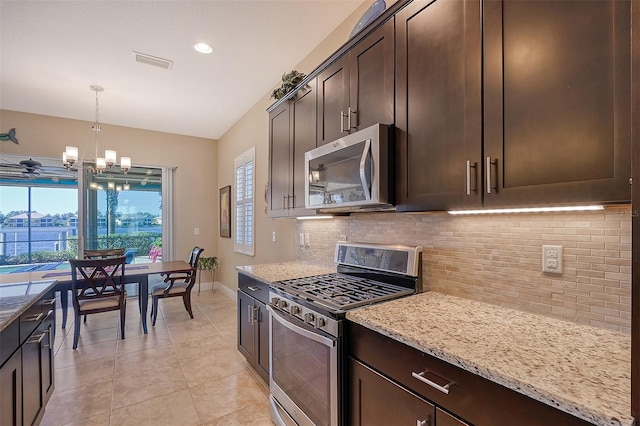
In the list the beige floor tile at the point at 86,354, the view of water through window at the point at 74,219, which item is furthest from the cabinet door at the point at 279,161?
the view of water through window at the point at 74,219

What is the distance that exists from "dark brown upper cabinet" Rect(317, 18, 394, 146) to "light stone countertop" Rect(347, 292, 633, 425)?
0.99 metres

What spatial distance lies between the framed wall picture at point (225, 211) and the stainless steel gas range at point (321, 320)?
3.52 metres

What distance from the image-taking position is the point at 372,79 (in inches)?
66.2

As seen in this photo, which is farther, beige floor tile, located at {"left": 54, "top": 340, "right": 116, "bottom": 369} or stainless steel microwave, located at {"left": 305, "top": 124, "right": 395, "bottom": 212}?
beige floor tile, located at {"left": 54, "top": 340, "right": 116, "bottom": 369}

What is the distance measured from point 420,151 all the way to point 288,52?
2205 mm

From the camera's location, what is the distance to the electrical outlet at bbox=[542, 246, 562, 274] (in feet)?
3.93

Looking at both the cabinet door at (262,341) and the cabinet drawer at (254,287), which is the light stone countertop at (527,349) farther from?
the cabinet door at (262,341)

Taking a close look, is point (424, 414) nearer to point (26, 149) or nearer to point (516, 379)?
point (516, 379)

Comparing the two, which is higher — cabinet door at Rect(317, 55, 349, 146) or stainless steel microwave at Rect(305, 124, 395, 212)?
cabinet door at Rect(317, 55, 349, 146)

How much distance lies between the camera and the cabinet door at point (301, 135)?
7.29 ft

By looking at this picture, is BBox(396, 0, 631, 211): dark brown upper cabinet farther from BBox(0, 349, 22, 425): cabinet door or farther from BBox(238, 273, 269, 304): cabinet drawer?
BBox(0, 349, 22, 425): cabinet door

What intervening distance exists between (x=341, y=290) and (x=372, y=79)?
1230mm

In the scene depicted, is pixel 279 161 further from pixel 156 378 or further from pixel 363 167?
pixel 156 378

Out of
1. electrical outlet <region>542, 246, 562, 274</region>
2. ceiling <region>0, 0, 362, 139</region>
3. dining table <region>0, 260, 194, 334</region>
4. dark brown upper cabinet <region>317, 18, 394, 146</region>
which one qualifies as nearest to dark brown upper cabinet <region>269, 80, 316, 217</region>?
dark brown upper cabinet <region>317, 18, 394, 146</region>
